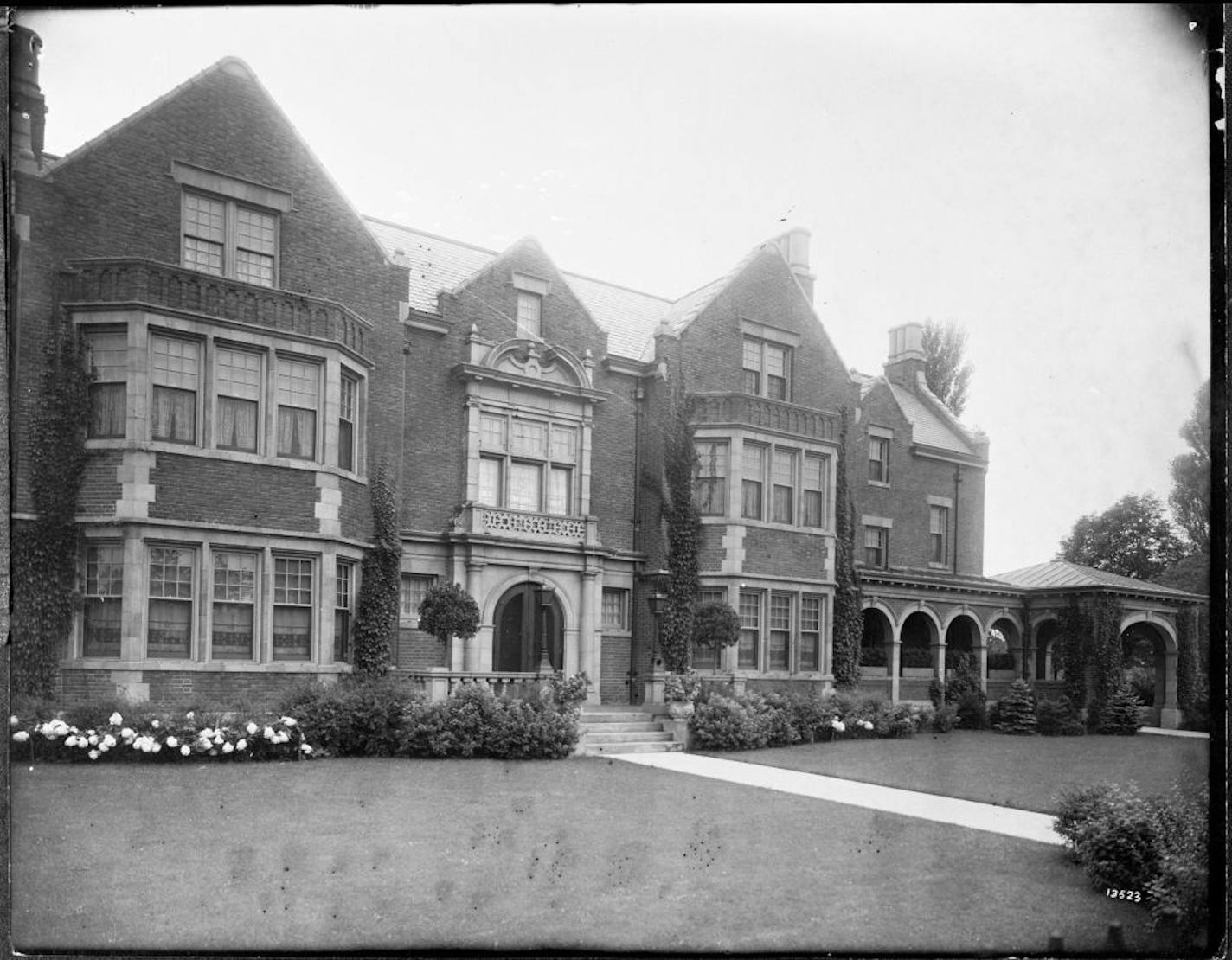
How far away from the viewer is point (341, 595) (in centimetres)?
1426

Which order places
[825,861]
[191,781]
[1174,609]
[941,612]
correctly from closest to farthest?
[825,861]
[1174,609]
[191,781]
[941,612]

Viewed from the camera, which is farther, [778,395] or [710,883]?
[778,395]

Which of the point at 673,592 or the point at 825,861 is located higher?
the point at 673,592

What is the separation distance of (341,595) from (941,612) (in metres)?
12.5

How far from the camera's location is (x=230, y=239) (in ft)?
40.2

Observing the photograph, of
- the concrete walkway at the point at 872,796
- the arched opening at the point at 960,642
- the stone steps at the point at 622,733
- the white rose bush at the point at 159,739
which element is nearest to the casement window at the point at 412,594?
the stone steps at the point at 622,733

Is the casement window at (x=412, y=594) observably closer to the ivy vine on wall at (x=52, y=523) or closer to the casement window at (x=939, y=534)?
the ivy vine on wall at (x=52, y=523)

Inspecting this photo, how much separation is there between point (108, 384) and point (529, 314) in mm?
7782

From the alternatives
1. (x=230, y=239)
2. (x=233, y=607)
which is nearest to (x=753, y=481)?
(x=233, y=607)

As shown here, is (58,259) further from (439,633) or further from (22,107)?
(439,633)

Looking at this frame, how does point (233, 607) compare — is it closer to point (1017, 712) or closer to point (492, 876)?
point (492, 876)

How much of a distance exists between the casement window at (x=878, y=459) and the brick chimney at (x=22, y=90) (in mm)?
15419

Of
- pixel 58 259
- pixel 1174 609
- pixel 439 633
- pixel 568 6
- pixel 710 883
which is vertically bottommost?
pixel 710 883

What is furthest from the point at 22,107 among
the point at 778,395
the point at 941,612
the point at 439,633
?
the point at 941,612
